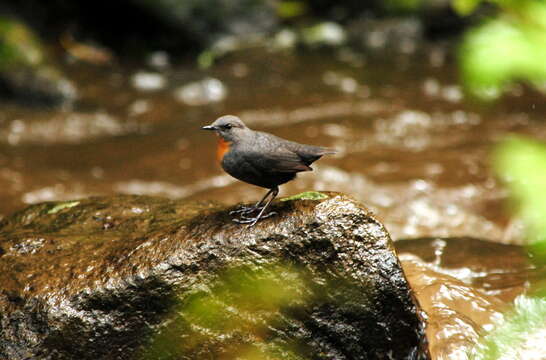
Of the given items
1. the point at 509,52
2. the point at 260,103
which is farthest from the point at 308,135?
the point at 509,52

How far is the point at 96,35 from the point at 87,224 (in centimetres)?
982

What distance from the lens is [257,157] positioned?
335 centimetres

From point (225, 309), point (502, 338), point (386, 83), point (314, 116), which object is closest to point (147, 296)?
point (225, 309)

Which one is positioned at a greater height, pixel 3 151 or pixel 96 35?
pixel 96 35

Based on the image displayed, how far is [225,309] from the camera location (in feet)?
10.6

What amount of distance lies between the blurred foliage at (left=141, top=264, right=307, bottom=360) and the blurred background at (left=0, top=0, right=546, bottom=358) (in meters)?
1.67

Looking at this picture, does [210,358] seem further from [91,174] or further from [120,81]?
[120,81]

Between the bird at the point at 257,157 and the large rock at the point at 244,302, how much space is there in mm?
262

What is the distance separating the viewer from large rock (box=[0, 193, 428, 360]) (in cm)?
317

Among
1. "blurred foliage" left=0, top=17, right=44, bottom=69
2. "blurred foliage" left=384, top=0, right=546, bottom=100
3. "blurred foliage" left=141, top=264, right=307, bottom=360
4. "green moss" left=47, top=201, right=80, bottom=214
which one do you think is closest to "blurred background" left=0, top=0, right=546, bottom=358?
"blurred foliage" left=0, top=17, right=44, bottom=69

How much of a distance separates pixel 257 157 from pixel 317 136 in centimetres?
577

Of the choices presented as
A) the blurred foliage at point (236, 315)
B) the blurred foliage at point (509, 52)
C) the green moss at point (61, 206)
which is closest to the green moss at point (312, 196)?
the blurred foliage at point (236, 315)

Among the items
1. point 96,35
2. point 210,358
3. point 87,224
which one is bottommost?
point 210,358

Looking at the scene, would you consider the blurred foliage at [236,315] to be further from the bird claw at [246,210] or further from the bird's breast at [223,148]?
the bird's breast at [223,148]
